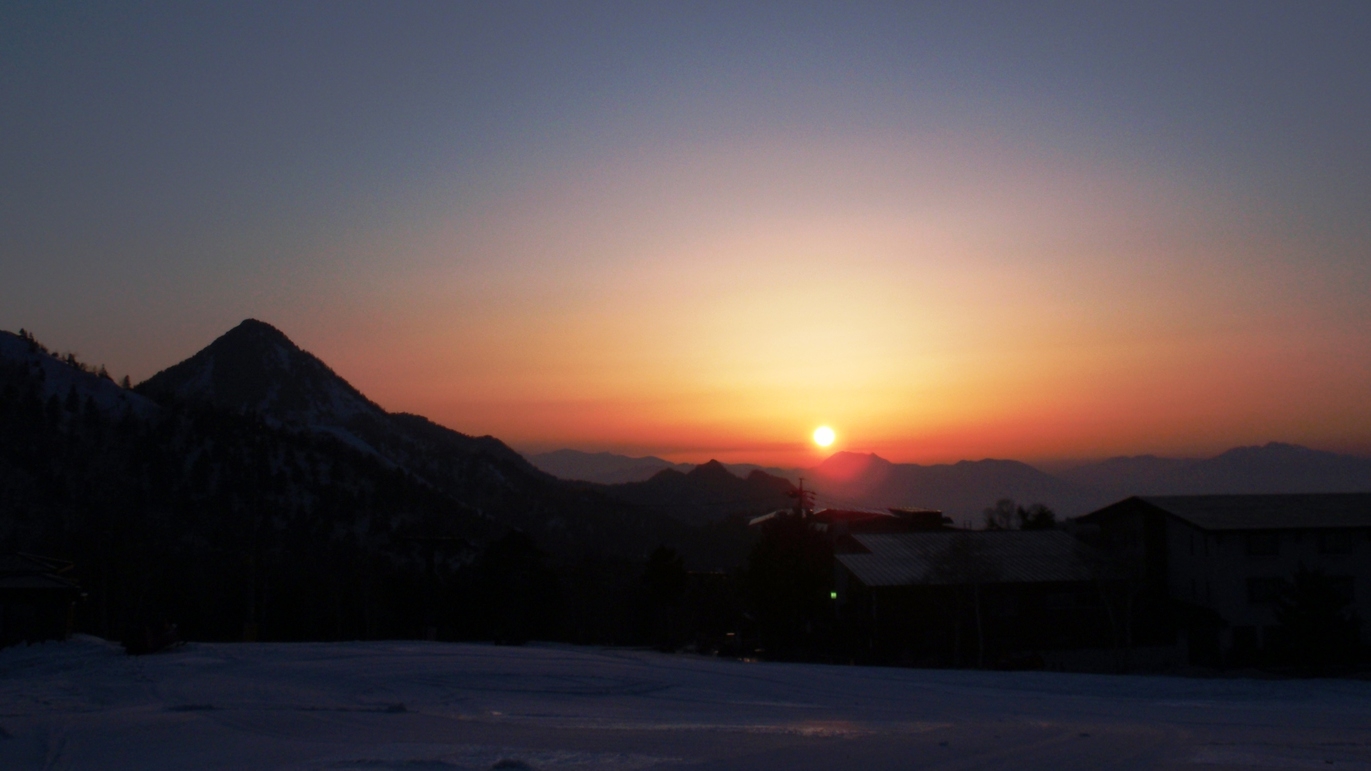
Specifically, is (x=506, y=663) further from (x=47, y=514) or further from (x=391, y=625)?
(x=47, y=514)

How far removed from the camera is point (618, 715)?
15.4m

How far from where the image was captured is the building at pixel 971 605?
3716cm

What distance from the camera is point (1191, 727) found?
14.4m

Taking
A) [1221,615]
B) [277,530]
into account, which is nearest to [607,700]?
[1221,615]

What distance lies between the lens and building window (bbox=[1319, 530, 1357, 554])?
1516 inches

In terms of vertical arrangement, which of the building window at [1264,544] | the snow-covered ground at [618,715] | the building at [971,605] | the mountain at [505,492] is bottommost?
the snow-covered ground at [618,715]

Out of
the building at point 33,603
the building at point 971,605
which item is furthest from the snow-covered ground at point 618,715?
the building at point 971,605

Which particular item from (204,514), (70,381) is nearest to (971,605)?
(204,514)

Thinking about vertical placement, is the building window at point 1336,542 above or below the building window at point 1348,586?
above

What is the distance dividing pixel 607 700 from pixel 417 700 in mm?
3281

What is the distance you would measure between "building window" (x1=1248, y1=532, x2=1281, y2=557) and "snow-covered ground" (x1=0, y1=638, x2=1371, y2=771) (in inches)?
625

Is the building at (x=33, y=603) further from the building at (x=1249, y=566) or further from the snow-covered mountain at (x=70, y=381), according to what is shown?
the snow-covered mountain at (x=70, y=381)

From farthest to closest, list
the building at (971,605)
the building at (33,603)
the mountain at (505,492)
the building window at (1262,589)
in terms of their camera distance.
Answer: the mountain at (505,492) < the building window at (1262,589) < the building at (971,605) < the building at (33,603)

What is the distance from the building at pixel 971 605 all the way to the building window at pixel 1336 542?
851 cm
